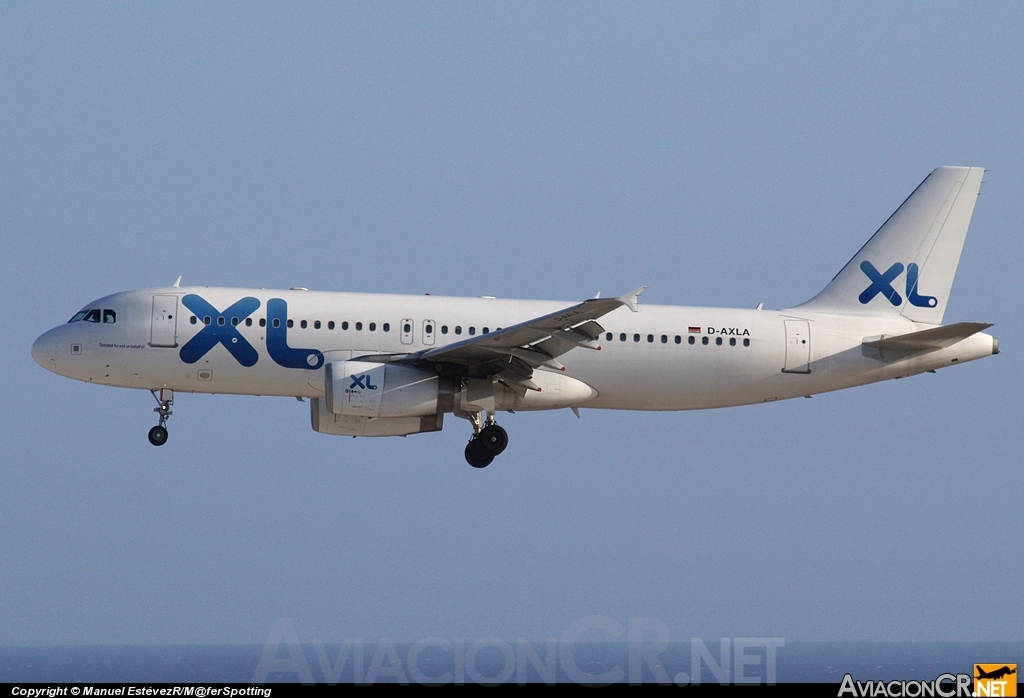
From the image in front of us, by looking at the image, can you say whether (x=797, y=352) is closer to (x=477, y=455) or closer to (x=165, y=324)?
(x=477, y=455)

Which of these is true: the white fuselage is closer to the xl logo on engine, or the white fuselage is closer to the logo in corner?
the xl logo on engine

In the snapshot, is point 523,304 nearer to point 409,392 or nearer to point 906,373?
point 409,392

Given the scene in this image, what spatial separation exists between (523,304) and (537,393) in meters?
2.59

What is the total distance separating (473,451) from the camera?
30.7 metres

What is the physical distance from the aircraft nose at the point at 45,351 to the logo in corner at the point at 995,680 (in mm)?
23214

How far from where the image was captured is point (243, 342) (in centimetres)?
3003

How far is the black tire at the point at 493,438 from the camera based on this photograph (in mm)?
30641

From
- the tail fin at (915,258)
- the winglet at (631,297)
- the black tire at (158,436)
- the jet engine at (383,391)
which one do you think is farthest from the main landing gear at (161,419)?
the tail fin at (915,258)

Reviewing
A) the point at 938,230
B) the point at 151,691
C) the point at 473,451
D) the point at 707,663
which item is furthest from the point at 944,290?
the point at 151,691

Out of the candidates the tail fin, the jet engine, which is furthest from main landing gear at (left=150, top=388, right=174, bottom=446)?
the tail fin

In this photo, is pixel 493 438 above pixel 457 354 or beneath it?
beneath

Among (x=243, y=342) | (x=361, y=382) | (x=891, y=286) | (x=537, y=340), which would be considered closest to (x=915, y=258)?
(x=891, y=286)

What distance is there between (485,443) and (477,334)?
2829 millimetres

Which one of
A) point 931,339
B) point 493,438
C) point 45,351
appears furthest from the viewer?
point 931,339
